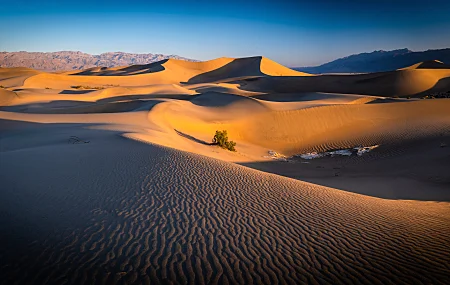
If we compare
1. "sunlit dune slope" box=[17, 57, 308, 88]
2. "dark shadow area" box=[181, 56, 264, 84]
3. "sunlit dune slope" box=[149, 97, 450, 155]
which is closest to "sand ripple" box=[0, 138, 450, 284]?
"sunlit dune slope" box=[149, 97, 450, 155]

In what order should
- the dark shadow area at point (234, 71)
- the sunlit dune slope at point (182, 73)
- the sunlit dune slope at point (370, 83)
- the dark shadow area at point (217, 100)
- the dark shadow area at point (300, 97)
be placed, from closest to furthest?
the dark shadow area at point (217, 100) → the dark shadow area at point (300, 97) → the sunlit dune slope at point (370, 83) → the sunlit dune slope at point (182, 73) → the dark shadow area at point (234, 71)

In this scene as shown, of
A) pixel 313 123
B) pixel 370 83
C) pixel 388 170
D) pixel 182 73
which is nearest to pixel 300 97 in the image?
pixel 313 123

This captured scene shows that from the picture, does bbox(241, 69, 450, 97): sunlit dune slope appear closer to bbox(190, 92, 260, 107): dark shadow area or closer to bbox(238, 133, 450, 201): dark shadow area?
bbox(190, 92, 260, 107): dark shadow area

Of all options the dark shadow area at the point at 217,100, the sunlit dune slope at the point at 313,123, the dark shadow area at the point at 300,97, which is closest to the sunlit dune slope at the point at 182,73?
the dark shadow area at the point at 300,97

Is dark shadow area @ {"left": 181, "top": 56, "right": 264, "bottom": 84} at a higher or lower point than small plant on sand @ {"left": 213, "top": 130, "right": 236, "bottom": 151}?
higher

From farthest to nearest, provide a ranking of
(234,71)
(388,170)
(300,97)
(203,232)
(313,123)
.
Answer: (234,71) < (300,97) < (313,123) < (388,170) < (203,232)

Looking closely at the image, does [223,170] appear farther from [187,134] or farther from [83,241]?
[187,134]

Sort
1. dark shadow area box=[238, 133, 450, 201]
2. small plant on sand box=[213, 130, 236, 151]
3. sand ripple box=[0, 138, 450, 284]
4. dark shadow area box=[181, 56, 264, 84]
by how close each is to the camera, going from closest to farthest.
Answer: sand ripple box=[0, 138, 450, 284] < dark shadow area box=[238, 133, 450, 201] < small plant on sand box=[213, 130, 236, 151] < dark shadow area box=[181, 56, 264, 84]

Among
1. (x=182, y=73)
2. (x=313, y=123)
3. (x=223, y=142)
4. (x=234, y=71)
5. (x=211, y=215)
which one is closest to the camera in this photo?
(x=211, y=215)

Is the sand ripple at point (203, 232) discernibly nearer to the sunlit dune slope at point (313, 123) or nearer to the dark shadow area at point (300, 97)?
the sunlit dune slope at point (313, 123)

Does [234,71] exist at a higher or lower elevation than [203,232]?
higher

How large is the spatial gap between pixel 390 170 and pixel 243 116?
11774 mm

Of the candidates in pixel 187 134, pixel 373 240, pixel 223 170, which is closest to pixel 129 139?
pixel 223 170

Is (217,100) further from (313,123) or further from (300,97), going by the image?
(300,97)
